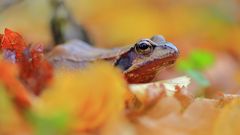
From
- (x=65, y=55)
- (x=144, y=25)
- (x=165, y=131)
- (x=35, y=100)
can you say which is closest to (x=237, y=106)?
(x=165, y=131)

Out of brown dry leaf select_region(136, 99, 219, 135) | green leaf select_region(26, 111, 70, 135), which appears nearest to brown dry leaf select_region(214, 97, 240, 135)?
brown dry leaf select_region(136, 99, 219, 135)

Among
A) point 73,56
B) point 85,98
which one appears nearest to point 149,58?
point 73,56

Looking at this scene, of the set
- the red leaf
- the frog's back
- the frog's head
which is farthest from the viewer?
the frog's back

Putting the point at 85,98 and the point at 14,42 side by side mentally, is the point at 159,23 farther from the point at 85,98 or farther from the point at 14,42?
the point at 85,98

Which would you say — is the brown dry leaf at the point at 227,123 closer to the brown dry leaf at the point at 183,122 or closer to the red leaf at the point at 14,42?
the brown dry leaf at the point at 183,122

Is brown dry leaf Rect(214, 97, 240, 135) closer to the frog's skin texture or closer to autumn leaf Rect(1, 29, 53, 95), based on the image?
autumn leaf Rect(1, 29, 53, 95)
